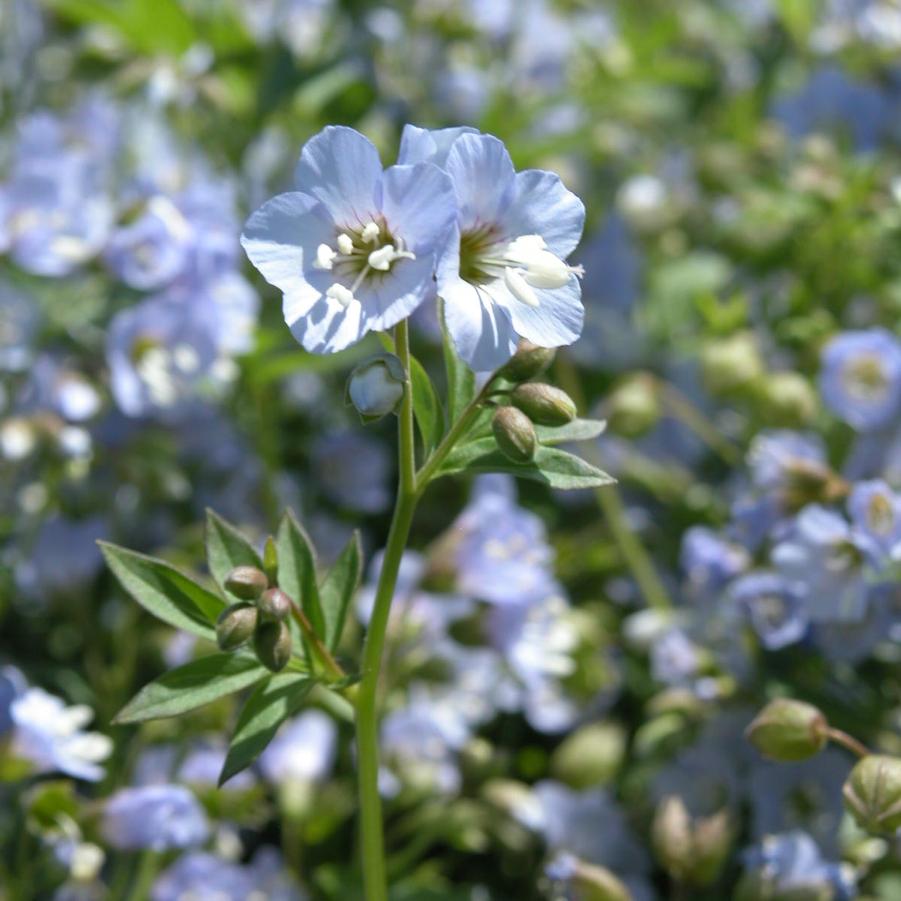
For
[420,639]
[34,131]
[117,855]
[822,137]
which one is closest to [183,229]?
[34,131]

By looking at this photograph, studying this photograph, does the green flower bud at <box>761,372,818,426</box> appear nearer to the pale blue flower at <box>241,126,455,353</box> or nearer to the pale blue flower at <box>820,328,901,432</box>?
the pale blue flower at <box>820,328,901,432</box>

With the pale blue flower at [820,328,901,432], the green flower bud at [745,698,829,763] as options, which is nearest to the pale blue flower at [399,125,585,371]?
the green flower bud at [745,698,829,763]

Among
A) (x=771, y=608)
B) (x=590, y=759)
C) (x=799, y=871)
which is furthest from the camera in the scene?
(x=590, y=759)

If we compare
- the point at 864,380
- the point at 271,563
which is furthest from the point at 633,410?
the point at 271,563

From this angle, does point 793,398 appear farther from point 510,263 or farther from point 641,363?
point 510,263

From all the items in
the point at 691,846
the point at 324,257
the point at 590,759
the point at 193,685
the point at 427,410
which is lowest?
the point at 590,759

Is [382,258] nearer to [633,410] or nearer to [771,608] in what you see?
[771,608]
